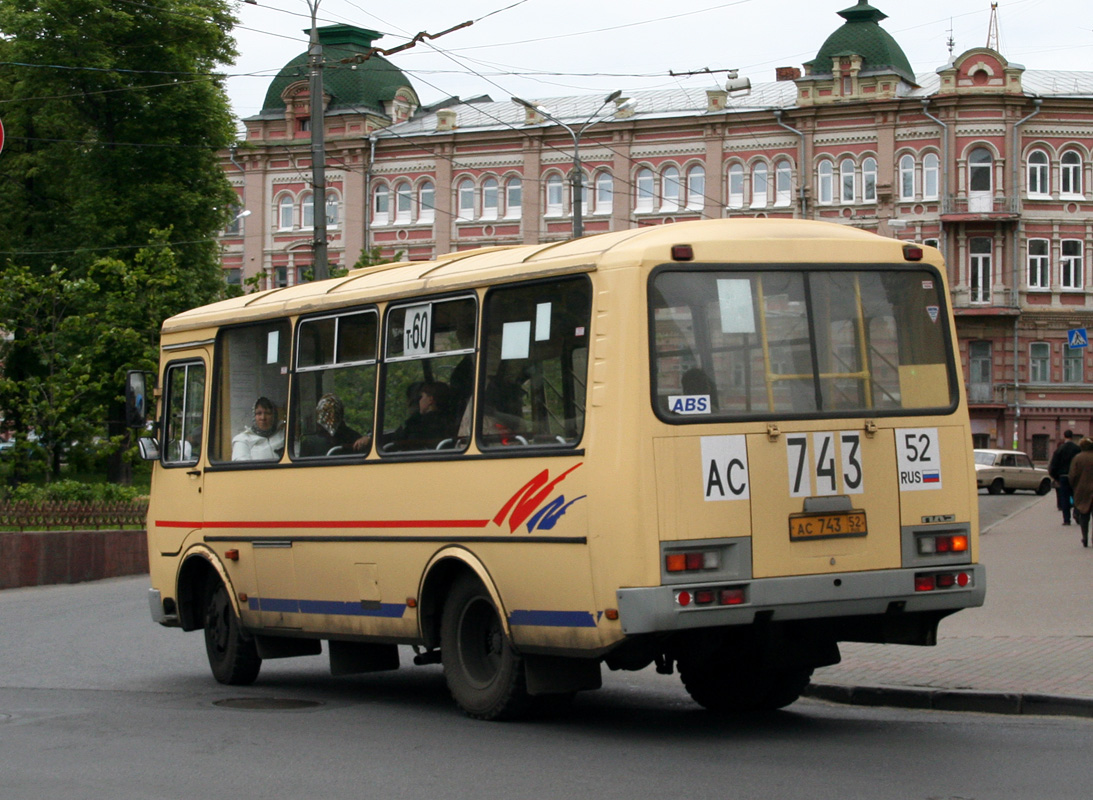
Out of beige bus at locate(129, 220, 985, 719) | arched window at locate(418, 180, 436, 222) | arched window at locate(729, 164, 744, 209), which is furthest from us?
arched window at locate(418, 180, 436, 222)

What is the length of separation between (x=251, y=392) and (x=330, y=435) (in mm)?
1309

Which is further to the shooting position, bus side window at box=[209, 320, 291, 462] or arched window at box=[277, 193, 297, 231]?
arched window at box=[277, 193, 297, 231]

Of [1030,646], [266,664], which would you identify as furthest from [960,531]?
[266,664]

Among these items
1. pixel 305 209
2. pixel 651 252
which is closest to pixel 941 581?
pixel 651 252

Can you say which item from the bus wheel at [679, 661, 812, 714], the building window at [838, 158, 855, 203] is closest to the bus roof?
the bus wheel at [679, 661, 812, 714]

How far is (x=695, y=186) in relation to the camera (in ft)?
208

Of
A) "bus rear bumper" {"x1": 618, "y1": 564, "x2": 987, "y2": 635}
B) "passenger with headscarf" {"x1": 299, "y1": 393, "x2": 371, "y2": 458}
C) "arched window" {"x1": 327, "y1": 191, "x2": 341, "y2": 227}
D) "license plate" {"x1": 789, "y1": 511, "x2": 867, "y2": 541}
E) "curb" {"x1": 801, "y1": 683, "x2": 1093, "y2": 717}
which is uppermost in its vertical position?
"arched window" {"x1": 327, "y1": 191, "x2": 341, "y2": 227}

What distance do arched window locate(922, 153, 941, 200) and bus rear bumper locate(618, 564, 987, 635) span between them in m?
54.3

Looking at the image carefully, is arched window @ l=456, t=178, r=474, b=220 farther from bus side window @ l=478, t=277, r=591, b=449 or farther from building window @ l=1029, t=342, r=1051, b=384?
bus side window @ l=478, t=277, r=591, b=449

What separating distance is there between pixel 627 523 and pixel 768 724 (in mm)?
1930

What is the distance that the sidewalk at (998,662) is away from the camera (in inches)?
388

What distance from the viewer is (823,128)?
62219 mm

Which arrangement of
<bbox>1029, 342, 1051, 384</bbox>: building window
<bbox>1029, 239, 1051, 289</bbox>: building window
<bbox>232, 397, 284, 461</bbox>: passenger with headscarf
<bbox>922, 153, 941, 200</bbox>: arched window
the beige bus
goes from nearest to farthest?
the beige bus → <bbox>232, 397, 284, 461</bbox>: passenger with headscarf → <bbox>1029, 342, 1051, 384</bbox>: building window → <bbox>922, 153, 941, 200</bbox>: arched window → <bbox>1029, 239, 1051, 289</bbox>: building window

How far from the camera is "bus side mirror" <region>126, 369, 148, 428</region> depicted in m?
12.8
